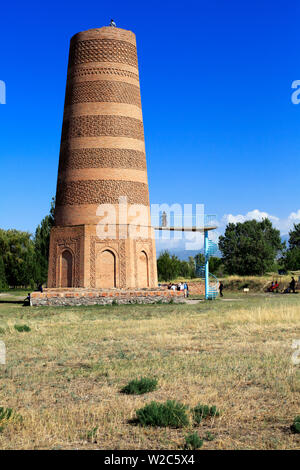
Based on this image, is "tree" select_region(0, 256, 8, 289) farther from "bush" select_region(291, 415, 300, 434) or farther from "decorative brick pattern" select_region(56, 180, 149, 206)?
"bush" select_region(291, 415, 300, 434)

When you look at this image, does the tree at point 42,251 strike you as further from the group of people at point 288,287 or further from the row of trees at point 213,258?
the group of people at point 288,287

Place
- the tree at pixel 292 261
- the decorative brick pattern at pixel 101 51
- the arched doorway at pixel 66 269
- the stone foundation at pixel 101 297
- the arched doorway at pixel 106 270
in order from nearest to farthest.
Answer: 1. the stone foundation at pixel 101 297
2. the arched doorway at pixel 106 270
3. the arched doorway at pixel 66 269
4. the decorative brick pattern at pixel 101 51
5. the tree at pixel 292 261

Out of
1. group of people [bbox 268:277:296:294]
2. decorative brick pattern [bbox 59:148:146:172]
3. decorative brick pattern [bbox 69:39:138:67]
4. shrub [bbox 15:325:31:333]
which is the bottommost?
shrub [bbox 15:325:31:333]

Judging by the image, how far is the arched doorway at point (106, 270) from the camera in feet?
79.1

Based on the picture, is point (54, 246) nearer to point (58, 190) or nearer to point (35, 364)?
point (58, 190)

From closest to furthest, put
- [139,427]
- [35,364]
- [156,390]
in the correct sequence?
[139,427] → [156,390] → [35,364]

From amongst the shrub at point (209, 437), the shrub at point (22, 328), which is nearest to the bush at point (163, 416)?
the shrub at point (209, 437)

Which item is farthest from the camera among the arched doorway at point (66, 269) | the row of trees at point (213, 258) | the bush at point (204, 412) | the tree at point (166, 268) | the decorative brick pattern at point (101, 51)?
the tree at point (166, 268)

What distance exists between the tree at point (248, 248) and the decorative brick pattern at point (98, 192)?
37.9 metres

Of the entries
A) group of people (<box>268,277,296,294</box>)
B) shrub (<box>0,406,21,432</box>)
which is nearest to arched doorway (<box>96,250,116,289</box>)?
group of people (<box>268,277,296,294</box>)

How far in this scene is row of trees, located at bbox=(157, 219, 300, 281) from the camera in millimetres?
60531

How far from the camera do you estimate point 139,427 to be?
17.2 feet
